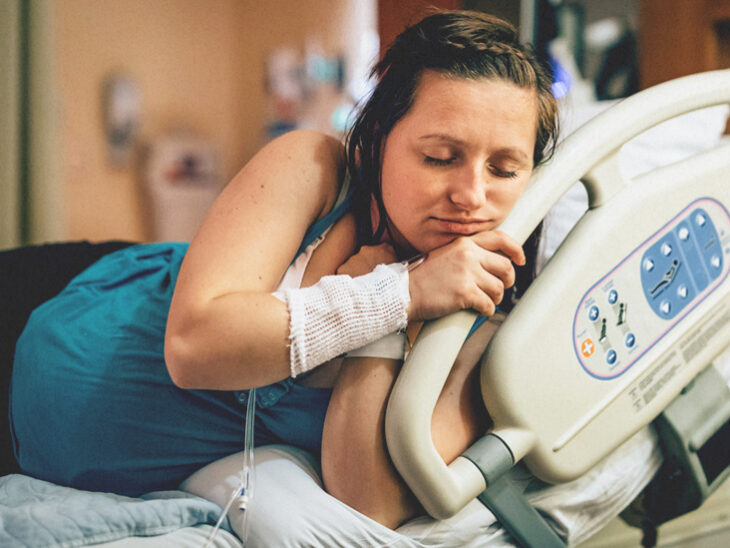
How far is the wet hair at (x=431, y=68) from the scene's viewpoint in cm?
75

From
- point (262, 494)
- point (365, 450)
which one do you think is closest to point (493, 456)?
point (365, 450)

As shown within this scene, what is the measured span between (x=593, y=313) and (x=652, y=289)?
4.1 inches

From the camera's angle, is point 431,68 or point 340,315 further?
point 431,68

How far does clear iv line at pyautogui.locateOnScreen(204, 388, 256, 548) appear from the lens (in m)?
0.69

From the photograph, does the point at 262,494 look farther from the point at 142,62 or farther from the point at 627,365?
the point at 142,62

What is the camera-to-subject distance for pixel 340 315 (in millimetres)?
644

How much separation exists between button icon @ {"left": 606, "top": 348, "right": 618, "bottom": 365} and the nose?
26 cm

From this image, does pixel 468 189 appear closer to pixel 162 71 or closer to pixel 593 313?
pixel 593 313

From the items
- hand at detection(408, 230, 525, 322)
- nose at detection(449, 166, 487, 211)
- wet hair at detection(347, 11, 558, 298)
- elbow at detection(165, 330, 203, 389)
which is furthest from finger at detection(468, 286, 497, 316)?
elbow at detection(165, 330, 203, 389)

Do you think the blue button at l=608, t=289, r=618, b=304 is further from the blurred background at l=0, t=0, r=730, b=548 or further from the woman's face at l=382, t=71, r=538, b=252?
the blurred background at l=0, t=0, r=730, b=548

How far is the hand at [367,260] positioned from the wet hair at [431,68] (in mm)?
31

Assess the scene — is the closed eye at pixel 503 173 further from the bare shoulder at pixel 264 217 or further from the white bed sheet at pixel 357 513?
the white bed sheet at pixel 357 513

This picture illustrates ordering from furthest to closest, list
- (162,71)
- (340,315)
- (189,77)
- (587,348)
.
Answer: (189,77), (162,71), (587,348), (340,315)

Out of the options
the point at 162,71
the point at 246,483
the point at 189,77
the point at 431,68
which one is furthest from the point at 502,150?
the point at 189,77
